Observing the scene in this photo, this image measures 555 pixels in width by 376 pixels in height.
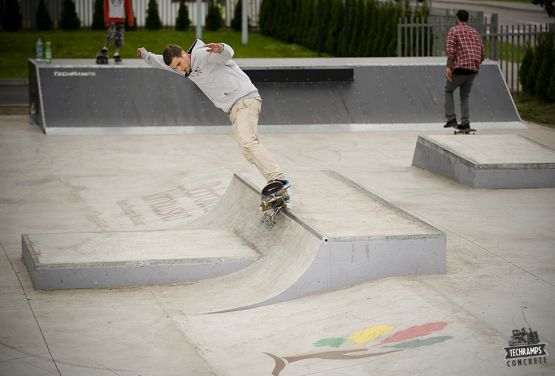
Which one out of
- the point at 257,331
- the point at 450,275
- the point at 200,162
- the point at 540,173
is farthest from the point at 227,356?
the point at 200,162

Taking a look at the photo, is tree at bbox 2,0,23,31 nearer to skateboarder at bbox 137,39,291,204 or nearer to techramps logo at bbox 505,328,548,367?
skateboarder at bbox 137,39,291,204

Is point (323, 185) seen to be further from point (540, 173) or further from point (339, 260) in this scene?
point (540, 173)

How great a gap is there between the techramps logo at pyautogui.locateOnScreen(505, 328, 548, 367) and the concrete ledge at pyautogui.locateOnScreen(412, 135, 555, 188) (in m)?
6.12

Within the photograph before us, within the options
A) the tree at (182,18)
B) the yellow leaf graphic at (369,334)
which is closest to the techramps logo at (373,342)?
the yellow leaf graphic at (369,334)

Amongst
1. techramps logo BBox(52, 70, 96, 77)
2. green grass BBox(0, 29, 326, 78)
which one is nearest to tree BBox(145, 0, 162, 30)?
green grass BBox(0, 29, 326, 78)

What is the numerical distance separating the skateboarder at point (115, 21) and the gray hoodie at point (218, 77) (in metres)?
8.72

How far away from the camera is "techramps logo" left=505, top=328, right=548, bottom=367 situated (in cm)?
722

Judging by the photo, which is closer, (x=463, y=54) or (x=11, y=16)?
(x=463, y=54)

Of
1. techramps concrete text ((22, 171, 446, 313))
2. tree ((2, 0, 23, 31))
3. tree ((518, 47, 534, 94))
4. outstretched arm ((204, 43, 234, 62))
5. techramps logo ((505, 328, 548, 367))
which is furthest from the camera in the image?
tree ((2, 0, 23, 31))

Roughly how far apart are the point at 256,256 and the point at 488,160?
4982mm

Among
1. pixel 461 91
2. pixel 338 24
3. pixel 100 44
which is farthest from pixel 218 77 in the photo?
pixel 100 44

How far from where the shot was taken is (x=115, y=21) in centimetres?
1912

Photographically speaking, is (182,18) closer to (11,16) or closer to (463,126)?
(11,16)

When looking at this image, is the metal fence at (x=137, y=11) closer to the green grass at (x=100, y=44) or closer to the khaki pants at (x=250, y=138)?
the green grass at (x=100, y=44)
